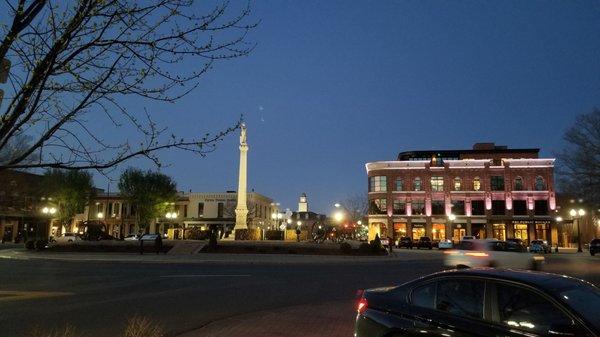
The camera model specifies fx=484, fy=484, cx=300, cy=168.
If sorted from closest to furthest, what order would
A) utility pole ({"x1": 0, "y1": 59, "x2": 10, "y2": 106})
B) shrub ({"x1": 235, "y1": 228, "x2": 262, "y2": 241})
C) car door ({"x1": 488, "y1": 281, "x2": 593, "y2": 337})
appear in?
car door ({"x1": 488, "y1": 281, "x2": 593, "y2": 337}), utility pole ({"x1": 0, "y1": 59, "x2": 10, "y2": 106}), shrub ({"x1": 235, "y1": 228, "x2": 262, "y2": 241})

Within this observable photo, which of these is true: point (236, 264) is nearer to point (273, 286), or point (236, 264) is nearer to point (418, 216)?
point (273, 286)

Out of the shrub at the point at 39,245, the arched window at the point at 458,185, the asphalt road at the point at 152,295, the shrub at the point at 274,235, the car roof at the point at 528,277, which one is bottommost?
the asphalt road at the point at 152,295

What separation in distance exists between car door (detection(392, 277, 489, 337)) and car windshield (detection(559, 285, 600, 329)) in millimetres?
783

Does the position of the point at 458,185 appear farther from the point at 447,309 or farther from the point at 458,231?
the point at 447,309

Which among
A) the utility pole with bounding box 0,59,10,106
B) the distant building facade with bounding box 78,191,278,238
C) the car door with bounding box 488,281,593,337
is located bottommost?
the car door with bounding box 488,281,593,337

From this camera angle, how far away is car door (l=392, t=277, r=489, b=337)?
4.91 m

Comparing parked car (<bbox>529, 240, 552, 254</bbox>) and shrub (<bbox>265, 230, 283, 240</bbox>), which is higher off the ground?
shrub (<bbox>265, 230, 283, 240</bbox>)

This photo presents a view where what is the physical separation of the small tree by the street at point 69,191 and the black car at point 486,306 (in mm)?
Answer: 65879

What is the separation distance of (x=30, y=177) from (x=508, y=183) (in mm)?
62990

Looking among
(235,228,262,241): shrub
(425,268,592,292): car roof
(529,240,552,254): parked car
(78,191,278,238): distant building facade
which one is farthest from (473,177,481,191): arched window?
(425,268,592,292): car roof

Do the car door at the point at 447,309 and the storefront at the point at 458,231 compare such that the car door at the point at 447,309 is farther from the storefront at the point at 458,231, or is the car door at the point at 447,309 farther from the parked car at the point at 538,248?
the storefront at the point at 458,231

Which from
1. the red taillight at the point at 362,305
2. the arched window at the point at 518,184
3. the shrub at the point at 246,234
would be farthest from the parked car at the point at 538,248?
the red taillight at the point at 362,305

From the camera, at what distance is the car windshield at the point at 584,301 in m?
4.35

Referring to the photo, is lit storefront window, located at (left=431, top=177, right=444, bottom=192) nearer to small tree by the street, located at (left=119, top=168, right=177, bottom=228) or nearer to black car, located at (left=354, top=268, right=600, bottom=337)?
small tree by the street, located at (left=119, top=168, right=177, bottom=228)
